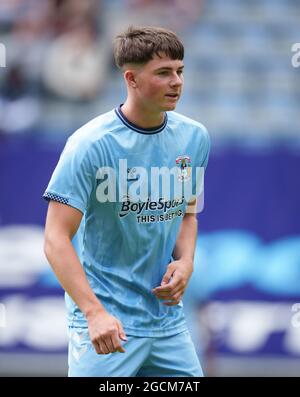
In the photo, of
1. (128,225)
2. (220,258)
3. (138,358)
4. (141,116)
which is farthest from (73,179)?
(220,258)

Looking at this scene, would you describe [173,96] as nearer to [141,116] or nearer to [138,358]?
[141,116]

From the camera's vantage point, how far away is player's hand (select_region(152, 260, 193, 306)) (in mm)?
4633

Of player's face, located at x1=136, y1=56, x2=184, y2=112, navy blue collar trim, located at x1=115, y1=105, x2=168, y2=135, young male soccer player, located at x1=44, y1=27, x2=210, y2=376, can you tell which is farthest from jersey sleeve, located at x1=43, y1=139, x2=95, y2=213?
player's face, located at x1=136, y1=56, x2=184, y2=112

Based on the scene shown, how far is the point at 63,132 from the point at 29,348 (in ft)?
6.58

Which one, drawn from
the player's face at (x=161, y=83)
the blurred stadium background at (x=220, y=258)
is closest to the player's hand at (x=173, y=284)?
the player's face at (x=161, y=83)

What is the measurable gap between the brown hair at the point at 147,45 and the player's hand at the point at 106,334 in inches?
49.7

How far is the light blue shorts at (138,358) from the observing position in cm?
465

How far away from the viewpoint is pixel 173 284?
463cm

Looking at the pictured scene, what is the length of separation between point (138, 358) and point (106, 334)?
1.47ft

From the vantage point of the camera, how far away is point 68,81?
955cm

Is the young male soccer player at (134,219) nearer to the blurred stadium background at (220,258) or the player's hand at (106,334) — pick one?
the player's hand at (106,334)

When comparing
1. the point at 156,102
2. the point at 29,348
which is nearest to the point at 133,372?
the point at 156,102

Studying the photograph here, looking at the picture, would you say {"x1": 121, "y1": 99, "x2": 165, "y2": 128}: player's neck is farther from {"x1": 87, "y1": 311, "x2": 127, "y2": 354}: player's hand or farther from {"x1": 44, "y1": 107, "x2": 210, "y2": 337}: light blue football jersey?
{"x1": 87, "y1": 311, "x2": 127, "y2": 354}: player's hand

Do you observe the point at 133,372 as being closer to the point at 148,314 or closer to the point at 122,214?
the point at 148,314
